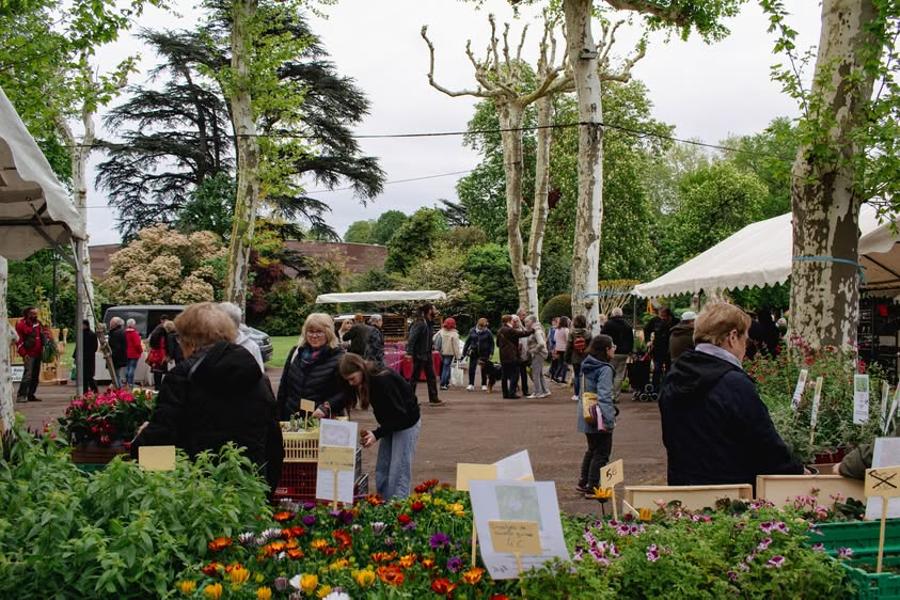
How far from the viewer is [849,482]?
396cm

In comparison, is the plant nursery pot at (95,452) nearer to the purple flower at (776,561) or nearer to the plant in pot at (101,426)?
the plant in pot at (101,426)

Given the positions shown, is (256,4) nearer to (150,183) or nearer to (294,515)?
(294,515)

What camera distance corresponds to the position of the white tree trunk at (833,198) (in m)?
8.41

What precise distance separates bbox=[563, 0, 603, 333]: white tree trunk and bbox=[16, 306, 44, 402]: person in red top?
10.4 m

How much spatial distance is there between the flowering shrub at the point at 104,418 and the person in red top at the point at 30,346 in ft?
34.8

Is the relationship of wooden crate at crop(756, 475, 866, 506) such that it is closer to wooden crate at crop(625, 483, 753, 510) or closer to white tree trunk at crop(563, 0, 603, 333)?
wooden crate at crop(625, 483, 753, 510)

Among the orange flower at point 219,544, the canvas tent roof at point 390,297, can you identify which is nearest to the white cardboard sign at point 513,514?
the orange flower at point 219,544

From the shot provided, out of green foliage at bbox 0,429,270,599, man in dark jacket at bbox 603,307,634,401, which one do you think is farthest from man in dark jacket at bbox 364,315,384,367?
green foliage at bbox 0,429,270,599

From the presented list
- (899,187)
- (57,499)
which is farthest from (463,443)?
(57,499)

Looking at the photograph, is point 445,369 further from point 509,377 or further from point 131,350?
point 131,350

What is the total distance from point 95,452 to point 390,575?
16.4 ft

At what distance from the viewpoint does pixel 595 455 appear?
8.26 m

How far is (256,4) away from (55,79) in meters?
8.92

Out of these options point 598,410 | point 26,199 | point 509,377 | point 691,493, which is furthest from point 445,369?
point 691,493
